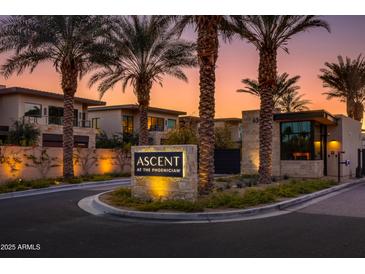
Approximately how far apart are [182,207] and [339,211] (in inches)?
188

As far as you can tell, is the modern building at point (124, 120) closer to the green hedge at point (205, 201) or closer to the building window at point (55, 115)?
the building window at point (55, 115)

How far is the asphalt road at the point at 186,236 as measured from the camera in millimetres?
7070

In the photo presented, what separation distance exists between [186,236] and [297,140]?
17.9m

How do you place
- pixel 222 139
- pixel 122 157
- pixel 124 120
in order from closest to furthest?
pixel 122 157 < pixel 222 139 < pixel 124 120

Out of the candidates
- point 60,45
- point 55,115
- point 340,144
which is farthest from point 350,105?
point 55,115

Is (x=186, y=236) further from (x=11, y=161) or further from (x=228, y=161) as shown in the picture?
(x=228, y=161)

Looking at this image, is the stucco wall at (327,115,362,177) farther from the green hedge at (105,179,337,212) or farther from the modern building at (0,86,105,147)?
the modern building at (0,86,105,147)

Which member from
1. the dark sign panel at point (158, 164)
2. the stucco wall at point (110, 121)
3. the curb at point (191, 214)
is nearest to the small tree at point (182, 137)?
the stucco wall at point (110, 121)

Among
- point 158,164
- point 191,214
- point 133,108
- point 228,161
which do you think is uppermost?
point 133,108

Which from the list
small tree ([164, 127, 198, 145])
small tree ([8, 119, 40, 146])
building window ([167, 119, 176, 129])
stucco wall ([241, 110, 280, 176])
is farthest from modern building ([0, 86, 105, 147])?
stucco wall ([241, 110, 280, 176])

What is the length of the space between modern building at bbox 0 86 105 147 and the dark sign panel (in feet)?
70.9

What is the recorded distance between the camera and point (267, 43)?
19.3m

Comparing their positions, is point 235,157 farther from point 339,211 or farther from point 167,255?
point 167,255
